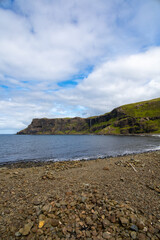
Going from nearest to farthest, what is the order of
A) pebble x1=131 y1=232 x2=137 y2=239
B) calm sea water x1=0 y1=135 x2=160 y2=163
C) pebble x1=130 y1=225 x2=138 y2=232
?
1. pebble x1=131 y1=232 x2=137 y2=239
2. pebble x1=130 y1=225 x2=138 y2=232
3. calm sea water x1=0 y1=135 x2=160 y2=163

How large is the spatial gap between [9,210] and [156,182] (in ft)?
47.8

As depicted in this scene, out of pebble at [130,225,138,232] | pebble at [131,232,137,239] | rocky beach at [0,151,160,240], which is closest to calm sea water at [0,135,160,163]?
rocky beach at [0,151,160,240]

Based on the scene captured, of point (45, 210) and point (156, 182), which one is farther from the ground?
point (45, 210)

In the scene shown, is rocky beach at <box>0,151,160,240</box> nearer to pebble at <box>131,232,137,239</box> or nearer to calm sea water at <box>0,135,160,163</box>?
pebble at <box>131,232,137,239</box>

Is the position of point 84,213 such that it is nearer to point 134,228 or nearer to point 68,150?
point 134,228

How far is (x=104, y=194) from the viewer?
36.7 feet

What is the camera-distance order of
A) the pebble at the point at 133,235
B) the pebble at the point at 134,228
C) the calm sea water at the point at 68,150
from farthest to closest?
the calm sea water at the point at 68,150 < the pebble at the point at 134,228 < the pebble at the point at 133,235

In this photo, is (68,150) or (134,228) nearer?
(134,228)

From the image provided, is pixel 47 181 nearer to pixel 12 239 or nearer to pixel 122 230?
pixel 12 239

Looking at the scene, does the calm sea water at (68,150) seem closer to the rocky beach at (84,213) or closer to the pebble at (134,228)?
the rocky beach at (84,213)

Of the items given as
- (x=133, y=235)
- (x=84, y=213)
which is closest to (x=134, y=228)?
(x=133, y=235)

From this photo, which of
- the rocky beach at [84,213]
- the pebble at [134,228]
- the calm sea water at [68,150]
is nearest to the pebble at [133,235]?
the rocky beach at [84,213]

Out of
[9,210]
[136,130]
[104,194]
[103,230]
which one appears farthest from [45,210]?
[136,130]

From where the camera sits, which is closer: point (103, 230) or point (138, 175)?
point (103, 230)
